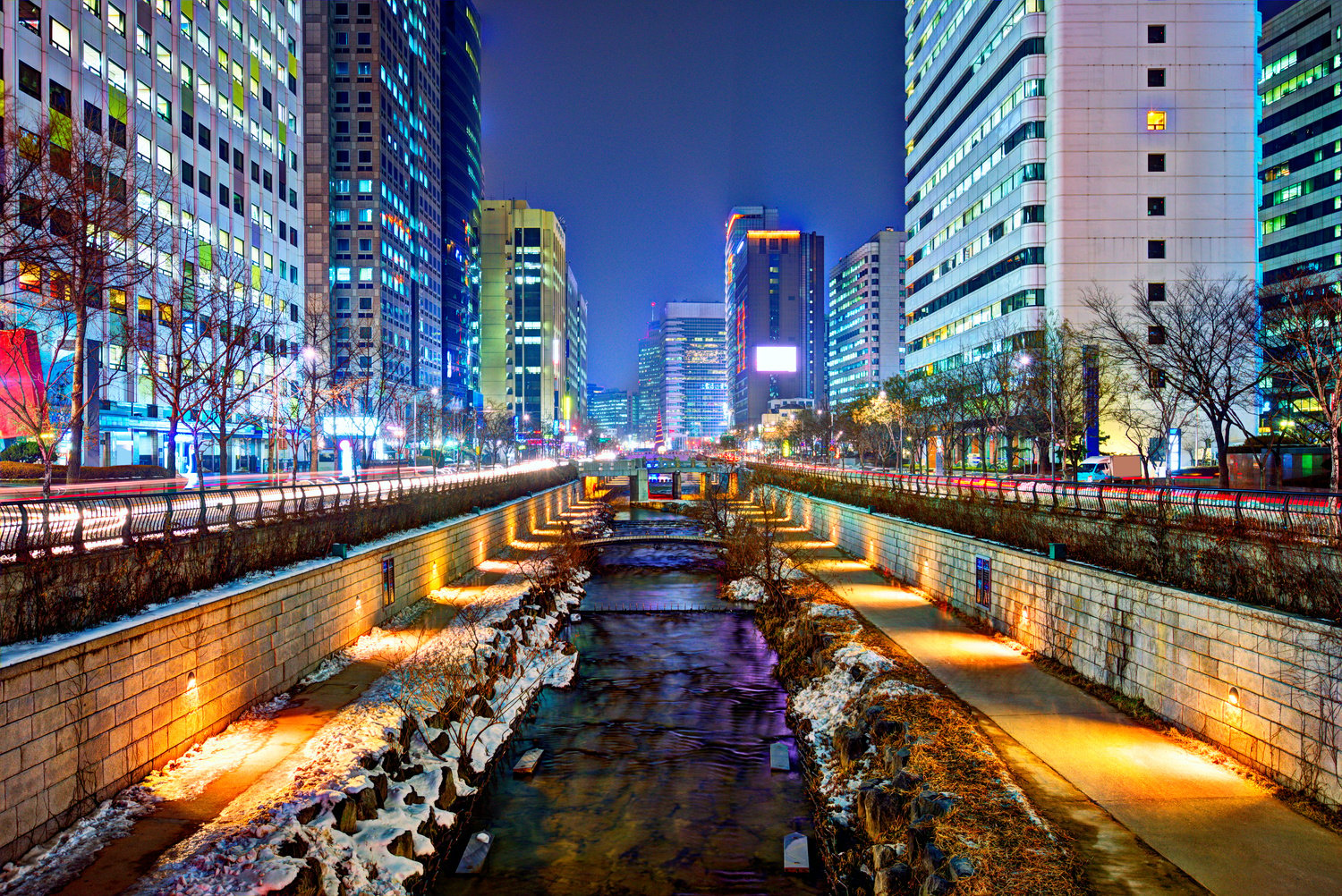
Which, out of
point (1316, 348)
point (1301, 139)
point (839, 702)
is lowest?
point (839, 702)

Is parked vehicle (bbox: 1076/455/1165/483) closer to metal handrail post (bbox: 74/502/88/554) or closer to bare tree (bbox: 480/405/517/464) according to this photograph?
metal handrail post (bbox: 74/502/88/554)

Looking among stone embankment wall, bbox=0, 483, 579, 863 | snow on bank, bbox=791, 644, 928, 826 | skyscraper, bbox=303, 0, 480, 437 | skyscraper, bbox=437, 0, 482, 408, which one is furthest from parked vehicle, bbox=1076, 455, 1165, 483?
skyscraper, bbox=437, 0, 482, 408

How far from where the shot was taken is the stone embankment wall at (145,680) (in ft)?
32.1

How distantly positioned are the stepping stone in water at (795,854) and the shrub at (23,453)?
4969cm

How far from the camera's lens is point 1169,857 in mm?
9406

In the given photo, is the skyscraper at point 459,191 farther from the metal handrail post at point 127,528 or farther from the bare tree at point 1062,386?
the metal handrail post at point 127,528

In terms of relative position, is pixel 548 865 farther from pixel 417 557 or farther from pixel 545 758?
pixel 417 557

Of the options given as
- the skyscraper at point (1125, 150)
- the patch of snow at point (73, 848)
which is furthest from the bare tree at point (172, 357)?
the skyscraper at point (1125, 150)

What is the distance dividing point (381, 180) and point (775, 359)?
279ft

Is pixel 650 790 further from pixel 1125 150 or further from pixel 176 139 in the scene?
pixel 1125 150

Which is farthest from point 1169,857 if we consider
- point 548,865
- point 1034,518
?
point 1034,518

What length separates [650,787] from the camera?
1675cm

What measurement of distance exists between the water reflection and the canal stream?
32 mm

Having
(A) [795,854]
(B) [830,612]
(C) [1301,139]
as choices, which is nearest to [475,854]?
(A) [795,854]
